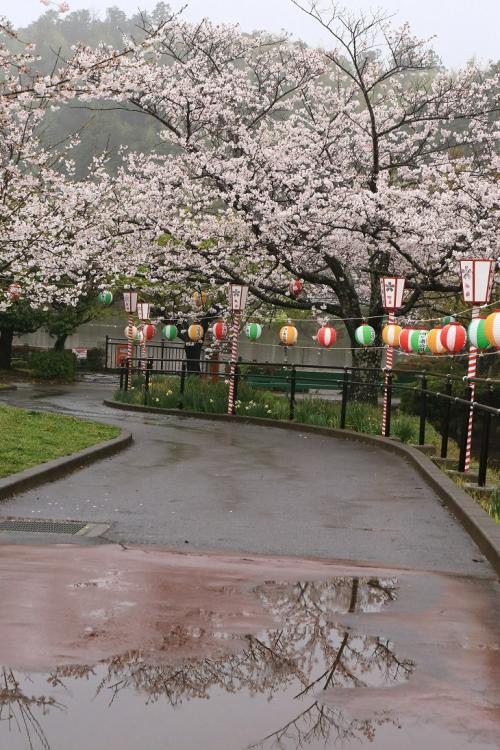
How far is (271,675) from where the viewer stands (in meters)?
4.52

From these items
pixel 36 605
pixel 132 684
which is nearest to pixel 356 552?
pixel 36 605

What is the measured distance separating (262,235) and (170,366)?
22.5 meters

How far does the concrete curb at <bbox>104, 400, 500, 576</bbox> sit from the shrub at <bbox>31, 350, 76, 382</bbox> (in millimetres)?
16226

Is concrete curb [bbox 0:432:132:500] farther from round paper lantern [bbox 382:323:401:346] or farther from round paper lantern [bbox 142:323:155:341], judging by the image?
round paper lantern [bbox 142:323:155:341]

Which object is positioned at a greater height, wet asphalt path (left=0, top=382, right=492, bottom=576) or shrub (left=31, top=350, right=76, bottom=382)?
shrub (left=31, top=350, right=76, bottom=382)

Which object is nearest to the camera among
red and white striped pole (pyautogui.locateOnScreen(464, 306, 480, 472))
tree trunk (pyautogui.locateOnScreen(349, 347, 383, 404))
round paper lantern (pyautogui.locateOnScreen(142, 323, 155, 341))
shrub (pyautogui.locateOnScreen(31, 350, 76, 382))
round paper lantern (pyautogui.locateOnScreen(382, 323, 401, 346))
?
red and white striped pole (pyautogui.locateOnScreen(464, 306, 480, 472))

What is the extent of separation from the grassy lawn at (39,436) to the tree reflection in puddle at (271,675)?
6.58 meters

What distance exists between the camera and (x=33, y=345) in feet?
190

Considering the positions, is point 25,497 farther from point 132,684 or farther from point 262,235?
point 262,235

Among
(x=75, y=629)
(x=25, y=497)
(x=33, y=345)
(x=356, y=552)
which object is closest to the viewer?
(x=75, y=629)

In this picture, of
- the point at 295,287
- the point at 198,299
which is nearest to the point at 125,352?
the point at 198,299

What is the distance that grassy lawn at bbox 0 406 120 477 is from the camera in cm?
1242

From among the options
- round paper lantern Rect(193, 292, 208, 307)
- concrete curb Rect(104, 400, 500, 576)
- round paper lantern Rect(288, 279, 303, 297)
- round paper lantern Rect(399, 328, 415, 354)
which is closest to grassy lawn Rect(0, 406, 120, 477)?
concrete curb Rect(104, 400, 500, 576)

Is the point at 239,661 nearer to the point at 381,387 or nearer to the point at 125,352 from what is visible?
the point at 381,387
